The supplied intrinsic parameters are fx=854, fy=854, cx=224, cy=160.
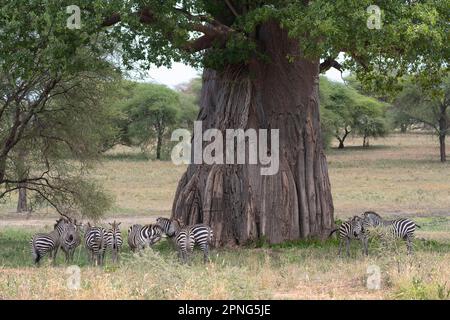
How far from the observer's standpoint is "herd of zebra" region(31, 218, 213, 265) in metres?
17.4

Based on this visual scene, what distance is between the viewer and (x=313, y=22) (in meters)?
16.1

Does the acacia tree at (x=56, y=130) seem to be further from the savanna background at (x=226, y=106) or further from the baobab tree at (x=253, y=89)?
the baobab tree at (x=253, y=89)

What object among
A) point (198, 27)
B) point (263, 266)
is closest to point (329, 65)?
point (198, 27)

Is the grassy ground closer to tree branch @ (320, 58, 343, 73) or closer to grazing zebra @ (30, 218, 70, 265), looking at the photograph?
grazing zebra @ (30, 218, 70, 265)

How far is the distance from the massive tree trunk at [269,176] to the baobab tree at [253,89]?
2 cm

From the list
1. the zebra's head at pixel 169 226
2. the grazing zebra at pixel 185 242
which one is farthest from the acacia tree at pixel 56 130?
the grazing zebra at pixel 185 242

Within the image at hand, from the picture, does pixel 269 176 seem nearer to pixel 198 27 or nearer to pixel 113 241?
pixel 198 27

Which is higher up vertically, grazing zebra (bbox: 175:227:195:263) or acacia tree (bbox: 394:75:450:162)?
acacia tree (bbox: 394:75:450:162)

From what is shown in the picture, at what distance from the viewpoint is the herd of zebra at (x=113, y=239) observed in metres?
17.4

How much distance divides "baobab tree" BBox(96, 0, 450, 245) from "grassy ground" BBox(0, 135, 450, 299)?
37.0 inches

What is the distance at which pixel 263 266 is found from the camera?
15.6 m

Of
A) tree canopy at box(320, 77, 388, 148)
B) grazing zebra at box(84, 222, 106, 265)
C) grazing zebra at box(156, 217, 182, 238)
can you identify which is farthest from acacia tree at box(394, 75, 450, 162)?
grazing zebra at box(84, 222, 106, 265)

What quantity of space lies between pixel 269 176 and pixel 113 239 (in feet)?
15.3
